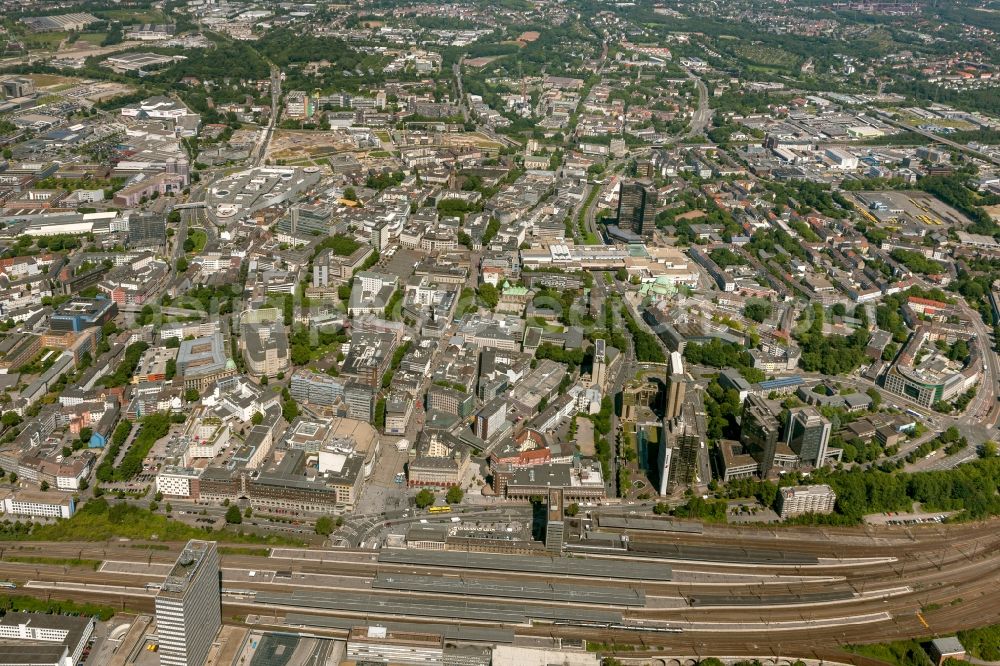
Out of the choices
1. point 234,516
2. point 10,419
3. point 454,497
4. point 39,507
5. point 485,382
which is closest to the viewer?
point 234,516

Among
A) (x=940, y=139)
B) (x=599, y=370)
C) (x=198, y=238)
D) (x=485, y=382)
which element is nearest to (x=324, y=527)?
(x=485, y=382)

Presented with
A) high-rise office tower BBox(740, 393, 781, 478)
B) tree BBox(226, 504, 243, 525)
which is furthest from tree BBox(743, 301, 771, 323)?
tree BBox(226, 504, 243, 525)

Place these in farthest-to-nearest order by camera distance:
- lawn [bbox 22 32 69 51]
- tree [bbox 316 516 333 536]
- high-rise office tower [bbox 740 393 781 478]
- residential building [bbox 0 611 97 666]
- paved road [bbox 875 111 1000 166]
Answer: lawn [bbox 22 32 69 51]
paved road [bbox 875 111 1000 166]
high-rise office tower [bbox 740 393 781 478]
tree [bbox 316 516 333 536]
residential building [bbox 0 611 97 666]

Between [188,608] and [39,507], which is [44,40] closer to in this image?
[39,507]

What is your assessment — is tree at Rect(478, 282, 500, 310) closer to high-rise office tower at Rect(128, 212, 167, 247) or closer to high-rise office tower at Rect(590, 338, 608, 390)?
high-rise office tower at Rect(590, 338, 608, 390)

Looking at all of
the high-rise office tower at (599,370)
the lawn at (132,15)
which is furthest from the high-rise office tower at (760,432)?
the lawn at (132,15)

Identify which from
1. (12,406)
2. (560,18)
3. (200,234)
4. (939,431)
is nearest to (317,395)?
(12,406)

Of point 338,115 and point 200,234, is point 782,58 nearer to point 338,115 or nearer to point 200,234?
point 338,115
